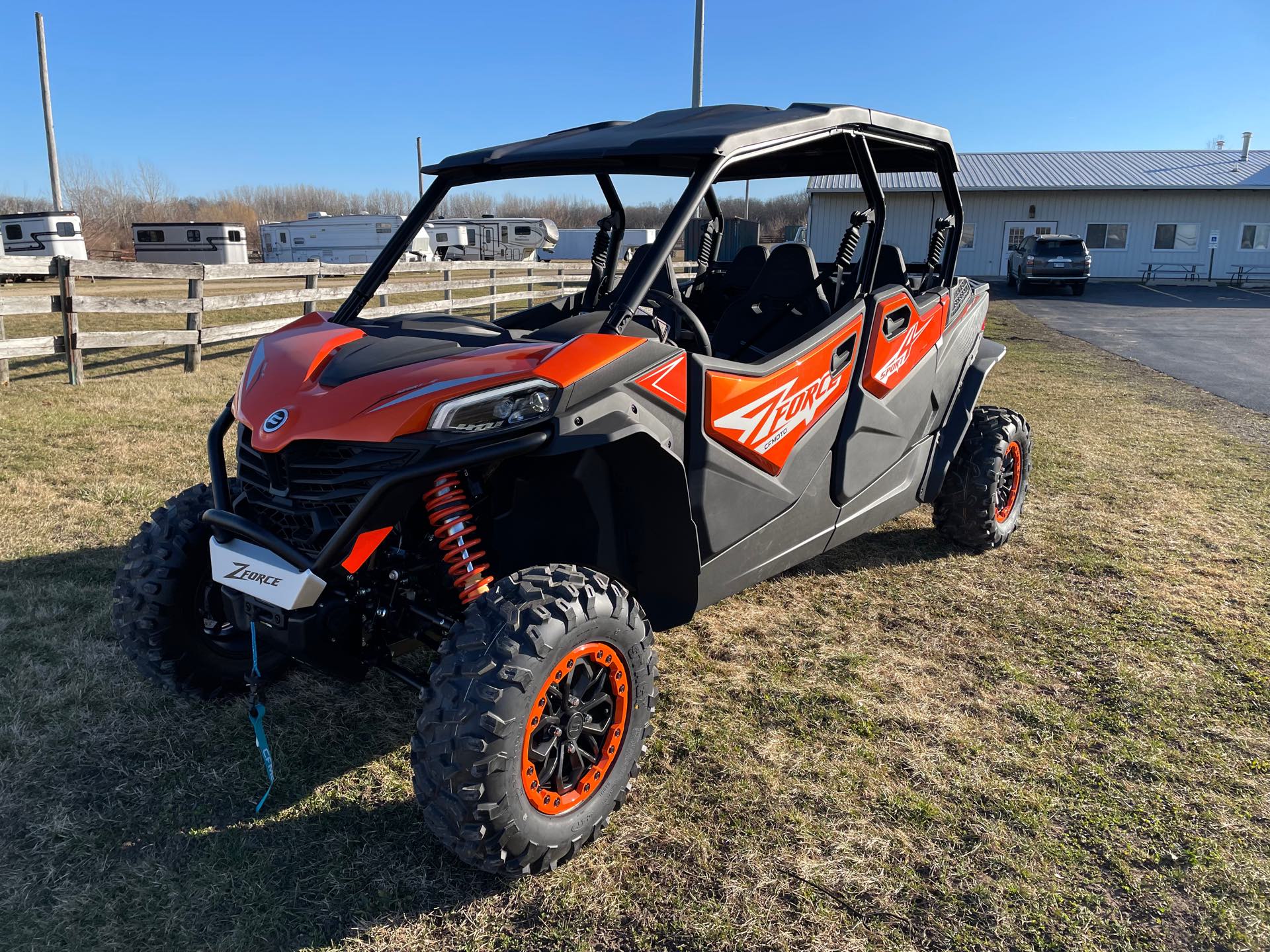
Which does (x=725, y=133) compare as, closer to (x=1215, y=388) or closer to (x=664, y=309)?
(x=664, y=309)

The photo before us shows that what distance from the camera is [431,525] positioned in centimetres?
270

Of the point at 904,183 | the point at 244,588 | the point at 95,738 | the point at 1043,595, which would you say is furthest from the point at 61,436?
the point at 904,183

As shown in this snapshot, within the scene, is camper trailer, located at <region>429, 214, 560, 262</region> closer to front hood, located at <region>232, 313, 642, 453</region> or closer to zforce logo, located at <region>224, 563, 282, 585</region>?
front hood, located at <region>232, 313, 642, 453</region>

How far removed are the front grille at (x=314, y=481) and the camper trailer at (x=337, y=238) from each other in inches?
1424

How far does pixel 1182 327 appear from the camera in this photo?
1836cm

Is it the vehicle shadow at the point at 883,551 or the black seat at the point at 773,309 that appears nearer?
the black seat at the point at 773,309

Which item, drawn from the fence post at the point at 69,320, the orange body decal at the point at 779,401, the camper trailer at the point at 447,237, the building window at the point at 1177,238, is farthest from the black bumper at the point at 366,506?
the camper trailer at the point at 447,237

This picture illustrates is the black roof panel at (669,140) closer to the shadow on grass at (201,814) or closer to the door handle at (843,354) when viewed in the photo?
the door handle at (843,354)

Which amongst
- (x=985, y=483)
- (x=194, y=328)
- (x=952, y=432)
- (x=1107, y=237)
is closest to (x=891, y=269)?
(x=952, y=432)

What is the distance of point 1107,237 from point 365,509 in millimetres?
37411

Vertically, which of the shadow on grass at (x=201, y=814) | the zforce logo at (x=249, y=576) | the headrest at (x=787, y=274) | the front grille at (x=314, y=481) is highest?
the headrest at (x=787, y=274)

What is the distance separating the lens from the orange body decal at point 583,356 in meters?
2.51

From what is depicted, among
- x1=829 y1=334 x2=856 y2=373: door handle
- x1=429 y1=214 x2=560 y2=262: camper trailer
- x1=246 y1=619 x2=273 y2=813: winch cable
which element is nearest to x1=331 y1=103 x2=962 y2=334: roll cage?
x1=829 y1=334 x2=856 y2=373: door handle

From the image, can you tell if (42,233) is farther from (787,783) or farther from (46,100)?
(787,783)
